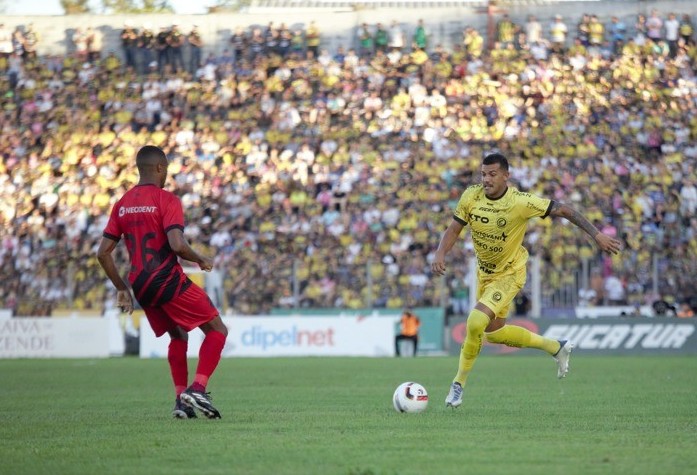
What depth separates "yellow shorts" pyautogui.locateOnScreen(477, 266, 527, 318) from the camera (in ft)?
40.0

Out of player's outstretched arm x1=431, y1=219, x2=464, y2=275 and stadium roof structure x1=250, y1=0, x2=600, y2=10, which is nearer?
player's outstretched arm x1=431, y1=219, x2=464, y2=275

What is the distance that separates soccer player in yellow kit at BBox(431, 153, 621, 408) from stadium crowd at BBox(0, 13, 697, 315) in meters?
18.2

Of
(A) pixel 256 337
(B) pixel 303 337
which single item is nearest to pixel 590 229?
(B) pixel 303 337

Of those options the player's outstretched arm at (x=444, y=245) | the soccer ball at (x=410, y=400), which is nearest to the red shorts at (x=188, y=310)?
the soccer ball at (x=410, y=400)

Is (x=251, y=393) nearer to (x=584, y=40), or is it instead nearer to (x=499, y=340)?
(x=499, y=340)

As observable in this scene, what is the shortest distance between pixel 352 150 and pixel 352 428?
88.8ft

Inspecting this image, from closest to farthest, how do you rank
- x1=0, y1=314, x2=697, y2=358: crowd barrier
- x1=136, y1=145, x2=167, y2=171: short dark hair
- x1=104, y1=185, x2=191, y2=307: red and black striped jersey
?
1. x1=104, y1=185, x2=191, y2=307: red and black striped jersey
2. x1=136, y1=145, x2=167, y2=171: short dark hair
3. x1=0, y1=314, x2=697, y2=358: crowd barrier

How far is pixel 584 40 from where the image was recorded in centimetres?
3900

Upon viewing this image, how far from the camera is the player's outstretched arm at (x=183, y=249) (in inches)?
401

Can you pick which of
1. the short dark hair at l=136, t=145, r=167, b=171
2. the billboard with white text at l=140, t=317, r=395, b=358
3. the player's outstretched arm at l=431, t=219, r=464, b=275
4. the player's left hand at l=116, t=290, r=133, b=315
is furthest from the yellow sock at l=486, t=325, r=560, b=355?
the billboard with white text at l=140, t=317, r=395, b=358

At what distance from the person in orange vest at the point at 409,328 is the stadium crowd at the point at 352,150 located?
150cm

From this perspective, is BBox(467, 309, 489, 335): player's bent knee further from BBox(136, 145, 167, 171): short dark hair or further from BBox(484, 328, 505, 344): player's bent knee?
BBox(136, 145, 167, 171): short dark hair

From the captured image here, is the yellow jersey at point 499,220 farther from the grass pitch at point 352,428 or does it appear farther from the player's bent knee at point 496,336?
the grass pitch at point 352,428

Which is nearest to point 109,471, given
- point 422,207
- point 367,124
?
point 422,207
